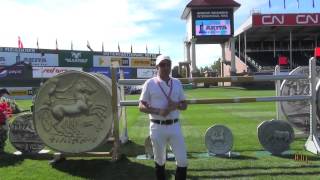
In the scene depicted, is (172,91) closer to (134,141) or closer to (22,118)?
(22,118)

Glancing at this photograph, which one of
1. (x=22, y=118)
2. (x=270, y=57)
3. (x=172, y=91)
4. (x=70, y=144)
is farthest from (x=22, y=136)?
(x=270, y=57)

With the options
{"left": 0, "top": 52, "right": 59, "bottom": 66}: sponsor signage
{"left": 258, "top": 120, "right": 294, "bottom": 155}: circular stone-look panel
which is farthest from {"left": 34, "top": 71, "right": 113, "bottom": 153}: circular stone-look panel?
{"left": 0, "top": 52, "right": 59, "bottom": 66}: sponsor signage

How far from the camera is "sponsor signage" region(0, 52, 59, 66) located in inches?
3078

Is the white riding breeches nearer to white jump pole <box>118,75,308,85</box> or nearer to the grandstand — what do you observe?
white jump pole <box>118,75,308,85</box>

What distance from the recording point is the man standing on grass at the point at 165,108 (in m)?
6.81

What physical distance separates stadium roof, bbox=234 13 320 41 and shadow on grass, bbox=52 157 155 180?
55.7 meters

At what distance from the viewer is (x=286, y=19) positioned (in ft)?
211

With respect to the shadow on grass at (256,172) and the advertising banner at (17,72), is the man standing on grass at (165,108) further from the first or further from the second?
the advertising banner at (17,72)

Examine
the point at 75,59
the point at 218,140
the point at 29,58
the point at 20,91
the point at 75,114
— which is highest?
the point at 29,58

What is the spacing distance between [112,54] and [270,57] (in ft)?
91.1

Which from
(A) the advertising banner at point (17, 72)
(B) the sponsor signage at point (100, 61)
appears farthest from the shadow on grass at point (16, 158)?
(B) the sponsor signage at point (100, 61)

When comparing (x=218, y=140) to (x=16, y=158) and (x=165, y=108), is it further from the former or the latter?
(x=16, y=158)

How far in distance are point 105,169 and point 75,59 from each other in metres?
76.3

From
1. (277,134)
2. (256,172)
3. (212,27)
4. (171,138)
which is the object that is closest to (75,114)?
(171,138)
